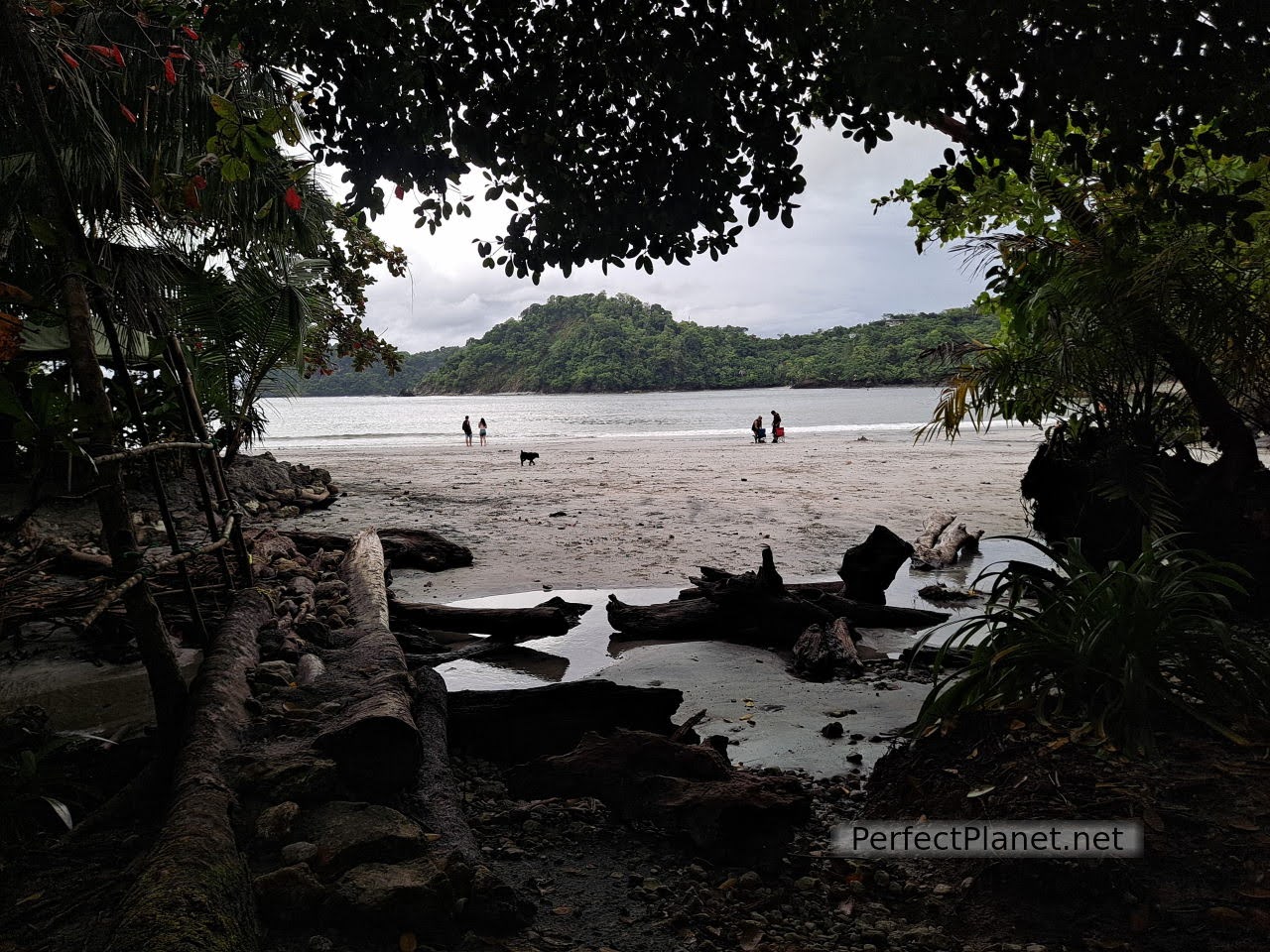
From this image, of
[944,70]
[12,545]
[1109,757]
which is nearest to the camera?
[944,70]

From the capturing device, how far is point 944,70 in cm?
252

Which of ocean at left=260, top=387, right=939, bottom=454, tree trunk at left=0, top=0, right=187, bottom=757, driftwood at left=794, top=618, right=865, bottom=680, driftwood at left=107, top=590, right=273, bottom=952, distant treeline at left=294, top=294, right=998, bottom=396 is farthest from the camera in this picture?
distant treeline at left=294, top=294, right=998, bottom=396

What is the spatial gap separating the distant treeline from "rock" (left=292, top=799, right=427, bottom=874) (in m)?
99.8

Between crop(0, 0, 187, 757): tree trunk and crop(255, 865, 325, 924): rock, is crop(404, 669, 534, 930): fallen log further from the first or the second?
crop(0, 0, 187, 757): tree trunk

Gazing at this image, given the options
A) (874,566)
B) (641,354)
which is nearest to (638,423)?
(874,566)

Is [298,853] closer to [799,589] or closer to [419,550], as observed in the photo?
[799,589]

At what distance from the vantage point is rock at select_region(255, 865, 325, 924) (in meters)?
2.15

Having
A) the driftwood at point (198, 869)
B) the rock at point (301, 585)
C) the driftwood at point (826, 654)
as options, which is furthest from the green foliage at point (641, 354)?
the driftwood at point (198, 869)

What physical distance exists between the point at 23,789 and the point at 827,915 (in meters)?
2.71

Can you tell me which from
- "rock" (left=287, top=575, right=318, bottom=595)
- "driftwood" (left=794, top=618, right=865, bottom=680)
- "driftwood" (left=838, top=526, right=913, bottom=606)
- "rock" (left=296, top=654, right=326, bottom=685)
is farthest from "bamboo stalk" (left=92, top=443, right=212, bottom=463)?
"driftwood" (left=838, top=526, right=913, bottom=606)

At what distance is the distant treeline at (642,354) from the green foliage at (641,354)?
0.46 feet

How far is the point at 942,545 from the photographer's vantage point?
932 centimetres

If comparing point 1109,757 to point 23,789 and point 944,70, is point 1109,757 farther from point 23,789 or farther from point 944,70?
point 23,789

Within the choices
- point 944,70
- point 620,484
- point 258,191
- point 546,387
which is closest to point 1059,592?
point 944,70
